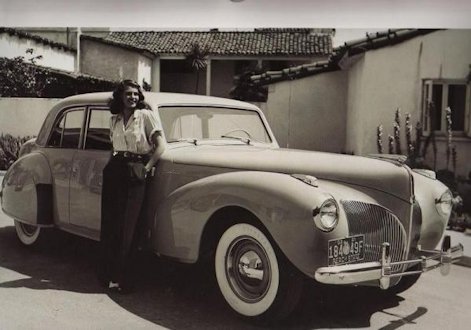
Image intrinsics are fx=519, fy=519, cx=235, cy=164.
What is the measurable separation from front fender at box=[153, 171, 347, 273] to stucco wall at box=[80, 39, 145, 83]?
580mm

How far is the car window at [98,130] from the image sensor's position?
8.25 feet

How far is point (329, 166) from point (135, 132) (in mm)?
852

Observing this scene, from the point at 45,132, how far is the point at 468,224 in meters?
2.13

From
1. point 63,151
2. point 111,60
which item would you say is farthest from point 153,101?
point 63,151

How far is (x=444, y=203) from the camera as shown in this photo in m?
2.14

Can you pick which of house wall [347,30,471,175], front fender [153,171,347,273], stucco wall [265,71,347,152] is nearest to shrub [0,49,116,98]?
front fender [153,171,347,273]

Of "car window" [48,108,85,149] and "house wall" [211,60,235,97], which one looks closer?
"house wall" [211,60,235,97]

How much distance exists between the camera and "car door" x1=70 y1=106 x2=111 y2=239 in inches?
97.2

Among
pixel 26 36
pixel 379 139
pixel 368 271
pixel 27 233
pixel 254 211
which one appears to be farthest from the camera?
pixel 27 233

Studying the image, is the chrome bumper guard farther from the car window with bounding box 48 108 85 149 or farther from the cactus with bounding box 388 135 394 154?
the car window with bounding box 48 108 85 149

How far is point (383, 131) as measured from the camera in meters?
2.12

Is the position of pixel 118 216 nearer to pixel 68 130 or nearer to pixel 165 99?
pixel 165 99

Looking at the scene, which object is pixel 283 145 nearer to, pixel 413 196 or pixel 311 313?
pixel 413 196

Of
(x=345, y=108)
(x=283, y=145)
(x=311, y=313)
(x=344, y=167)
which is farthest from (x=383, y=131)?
(x=311, y=313)
